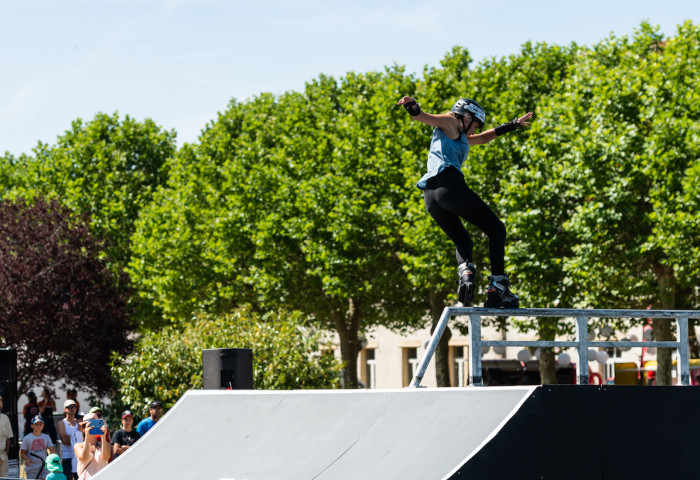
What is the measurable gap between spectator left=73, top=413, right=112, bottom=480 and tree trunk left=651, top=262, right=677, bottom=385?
A: 16.9m

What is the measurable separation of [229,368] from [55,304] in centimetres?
2304

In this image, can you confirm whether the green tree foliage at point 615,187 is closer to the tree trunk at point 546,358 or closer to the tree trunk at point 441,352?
Answer: the tree trunk at point 546,358

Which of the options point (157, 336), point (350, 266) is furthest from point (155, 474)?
point (350, 266)

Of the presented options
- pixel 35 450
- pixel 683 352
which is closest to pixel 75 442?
pixel 35 450

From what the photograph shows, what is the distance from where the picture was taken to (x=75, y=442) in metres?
14.7

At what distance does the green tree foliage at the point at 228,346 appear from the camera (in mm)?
21250

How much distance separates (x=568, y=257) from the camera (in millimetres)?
28281

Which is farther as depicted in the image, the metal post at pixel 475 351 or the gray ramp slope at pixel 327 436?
the metal post at pixel 475 351

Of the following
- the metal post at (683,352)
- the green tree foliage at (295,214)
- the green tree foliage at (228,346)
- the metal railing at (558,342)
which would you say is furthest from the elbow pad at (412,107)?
the green tree foliage at (295,214)

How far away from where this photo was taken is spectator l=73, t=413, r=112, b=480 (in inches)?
449

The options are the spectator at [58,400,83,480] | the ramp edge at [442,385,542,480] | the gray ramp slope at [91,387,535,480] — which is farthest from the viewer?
the spectator at [58,400,83,480]

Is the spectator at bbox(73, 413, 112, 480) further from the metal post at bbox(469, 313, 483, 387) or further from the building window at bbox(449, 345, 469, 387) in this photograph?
the building window at bbox(449, 345, 469, 387)

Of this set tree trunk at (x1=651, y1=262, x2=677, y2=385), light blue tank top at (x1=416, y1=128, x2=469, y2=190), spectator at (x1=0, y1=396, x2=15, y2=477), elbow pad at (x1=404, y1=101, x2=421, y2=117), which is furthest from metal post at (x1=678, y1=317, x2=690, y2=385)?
tree trunk at (x1=651, y1=262, x2=677, y2=385)

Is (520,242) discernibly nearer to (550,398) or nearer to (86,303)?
(86,303)
